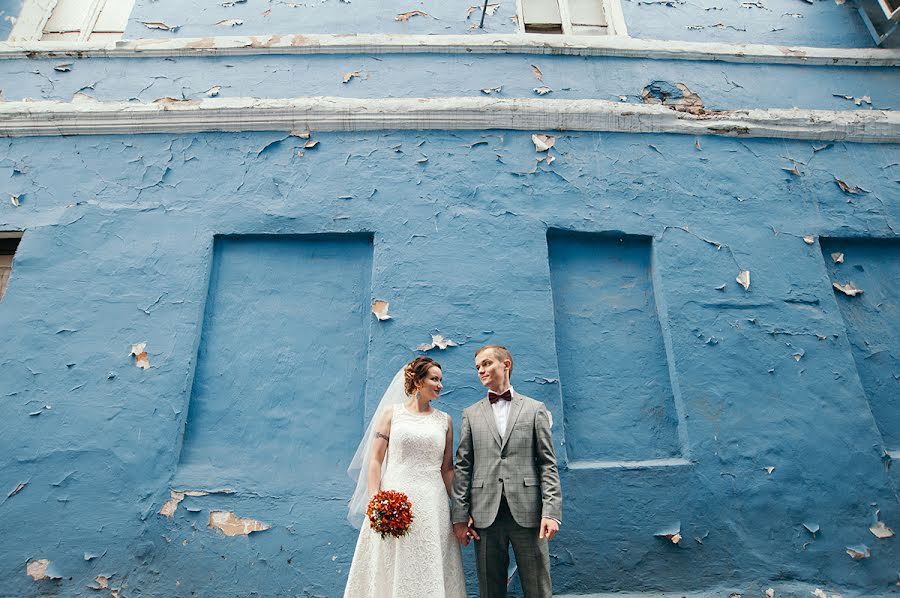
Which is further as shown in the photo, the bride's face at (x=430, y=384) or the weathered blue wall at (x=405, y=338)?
the weathered blue wall at (x=405, y=338)

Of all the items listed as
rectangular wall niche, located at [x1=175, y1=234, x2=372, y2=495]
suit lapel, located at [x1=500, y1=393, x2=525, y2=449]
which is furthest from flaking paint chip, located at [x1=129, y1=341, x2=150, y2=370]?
suit lapel, located at [x1=500, y1=393, x2=525, y2=449]

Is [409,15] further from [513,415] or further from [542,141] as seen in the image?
[513,415]

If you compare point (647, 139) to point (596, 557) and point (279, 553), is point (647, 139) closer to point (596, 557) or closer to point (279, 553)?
point (596, 557)

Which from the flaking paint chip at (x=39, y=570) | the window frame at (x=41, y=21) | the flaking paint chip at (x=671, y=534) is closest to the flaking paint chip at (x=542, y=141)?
the flaking paint chip at (x=671, y=534)

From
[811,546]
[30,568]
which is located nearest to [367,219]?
[30,568]

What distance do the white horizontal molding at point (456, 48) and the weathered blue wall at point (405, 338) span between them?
2.81ft

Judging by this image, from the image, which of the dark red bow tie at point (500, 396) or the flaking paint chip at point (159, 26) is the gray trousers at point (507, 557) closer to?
the dark red bow tie at point (500, 396)

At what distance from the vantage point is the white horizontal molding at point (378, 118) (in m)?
4.54

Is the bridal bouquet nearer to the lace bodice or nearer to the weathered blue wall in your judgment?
the lace bodice

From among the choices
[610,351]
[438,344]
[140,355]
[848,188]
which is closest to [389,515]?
[438,344]

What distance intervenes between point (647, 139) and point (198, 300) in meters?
3.56

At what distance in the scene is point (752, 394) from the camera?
154 inches

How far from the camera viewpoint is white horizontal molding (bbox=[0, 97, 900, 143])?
4.54m

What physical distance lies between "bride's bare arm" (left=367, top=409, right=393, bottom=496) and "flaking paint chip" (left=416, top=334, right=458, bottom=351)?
29.8 inches
